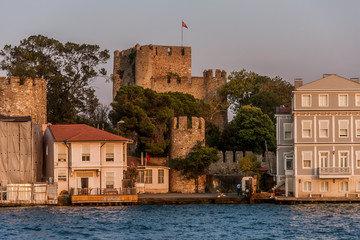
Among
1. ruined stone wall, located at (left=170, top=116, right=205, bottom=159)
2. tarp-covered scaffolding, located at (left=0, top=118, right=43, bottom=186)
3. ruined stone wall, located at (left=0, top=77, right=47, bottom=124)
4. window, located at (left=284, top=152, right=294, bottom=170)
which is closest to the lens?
window, located at (left=284, top=152, right=294, bottom=170)

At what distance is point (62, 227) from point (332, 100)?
78.0 ft

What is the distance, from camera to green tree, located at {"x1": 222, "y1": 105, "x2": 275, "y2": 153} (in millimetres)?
78875

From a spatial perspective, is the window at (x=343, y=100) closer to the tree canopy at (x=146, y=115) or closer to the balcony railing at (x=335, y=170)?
the balcony railing at (x=335, y=170)

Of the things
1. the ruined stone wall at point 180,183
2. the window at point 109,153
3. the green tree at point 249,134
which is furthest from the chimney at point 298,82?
the window at point 109,153

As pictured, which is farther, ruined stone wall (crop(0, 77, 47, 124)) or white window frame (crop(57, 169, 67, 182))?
ruined stone wall (crop(0, 77, 47, 124))

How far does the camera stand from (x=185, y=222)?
52.1 meters

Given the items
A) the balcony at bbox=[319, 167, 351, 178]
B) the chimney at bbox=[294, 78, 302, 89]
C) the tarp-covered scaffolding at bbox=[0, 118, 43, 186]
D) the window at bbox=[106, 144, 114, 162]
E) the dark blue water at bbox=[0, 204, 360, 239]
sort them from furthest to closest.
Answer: the tarp-covered scaffolding at bbox=[0, 118, 43, 186], the chimney at bbox=[294, 78, 302, 89], the window at bbox=[106, 144, 114, 162], the balcony at bbox=[319, 167, 351, 178], the dark blue water at bbox=[0, 204, 360, 239]

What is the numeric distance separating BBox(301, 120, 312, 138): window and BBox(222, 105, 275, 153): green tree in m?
14.6

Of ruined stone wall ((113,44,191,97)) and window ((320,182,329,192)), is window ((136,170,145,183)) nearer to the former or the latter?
window ((320,182,329,192))

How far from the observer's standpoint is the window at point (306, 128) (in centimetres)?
6338

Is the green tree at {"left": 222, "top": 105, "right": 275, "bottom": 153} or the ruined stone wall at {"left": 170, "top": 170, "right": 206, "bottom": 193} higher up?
the green tree at {"left": 222, "top": 105, "right": 275, "bottom": 153}

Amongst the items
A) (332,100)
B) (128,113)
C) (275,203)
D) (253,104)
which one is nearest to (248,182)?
(275,203)

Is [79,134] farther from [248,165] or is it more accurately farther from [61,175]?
[248,165]

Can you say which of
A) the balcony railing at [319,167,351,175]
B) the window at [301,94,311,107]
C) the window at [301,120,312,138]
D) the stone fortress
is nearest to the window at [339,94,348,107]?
the window at [301,94,311,107]
